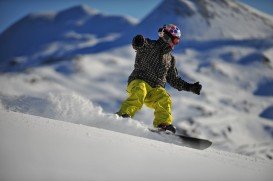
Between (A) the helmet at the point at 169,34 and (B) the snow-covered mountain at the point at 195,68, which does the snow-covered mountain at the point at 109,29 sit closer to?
(B) the snow-covered mountain at the point at 195,68

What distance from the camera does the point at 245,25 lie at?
119875 mm

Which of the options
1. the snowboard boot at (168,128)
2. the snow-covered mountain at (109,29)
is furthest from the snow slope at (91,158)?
the snow-covered mountain at (109,29)

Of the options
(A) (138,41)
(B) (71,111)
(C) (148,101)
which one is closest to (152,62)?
(A) (138,41)

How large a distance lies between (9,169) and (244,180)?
157cm

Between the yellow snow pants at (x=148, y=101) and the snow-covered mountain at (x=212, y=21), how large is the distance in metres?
106

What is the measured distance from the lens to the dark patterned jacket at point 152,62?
23.2 feet

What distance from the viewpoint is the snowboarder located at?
6.49 meters

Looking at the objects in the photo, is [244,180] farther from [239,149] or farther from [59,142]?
[239,149]

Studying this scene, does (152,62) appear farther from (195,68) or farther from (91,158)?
(195,68)

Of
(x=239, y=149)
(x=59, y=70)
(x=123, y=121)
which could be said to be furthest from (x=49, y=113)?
(x=59, y=70)

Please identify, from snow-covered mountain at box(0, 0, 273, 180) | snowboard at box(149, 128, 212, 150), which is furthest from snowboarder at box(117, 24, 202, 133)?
snow-covered mountain at box(0, 0, 273, 180)

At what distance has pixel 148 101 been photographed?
22.6 feet

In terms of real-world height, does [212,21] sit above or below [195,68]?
above

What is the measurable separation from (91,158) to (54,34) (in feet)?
492
